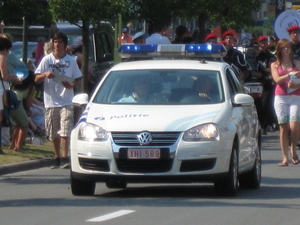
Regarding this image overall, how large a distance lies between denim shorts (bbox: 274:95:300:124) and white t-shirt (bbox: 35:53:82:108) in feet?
10.6

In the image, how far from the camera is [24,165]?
46.1 ft

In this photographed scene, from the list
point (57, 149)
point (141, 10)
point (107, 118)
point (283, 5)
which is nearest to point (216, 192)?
point (107, 118)

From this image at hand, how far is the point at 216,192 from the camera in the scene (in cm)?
1058

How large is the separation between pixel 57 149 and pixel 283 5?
41.6ft

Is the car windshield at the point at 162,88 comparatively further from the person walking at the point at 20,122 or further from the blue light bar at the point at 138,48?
the person walking at the point at 20,122

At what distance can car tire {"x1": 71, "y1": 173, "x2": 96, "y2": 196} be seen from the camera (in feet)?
34.7

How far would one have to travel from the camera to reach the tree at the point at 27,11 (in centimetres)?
1414

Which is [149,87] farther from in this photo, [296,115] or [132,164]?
[296,115]

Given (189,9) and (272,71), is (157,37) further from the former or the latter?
(189,9)

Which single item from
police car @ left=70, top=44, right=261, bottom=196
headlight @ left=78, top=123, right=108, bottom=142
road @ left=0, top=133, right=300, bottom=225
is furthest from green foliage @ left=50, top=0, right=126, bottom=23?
headlight @ left=78, top=123, right=108, bottom=142

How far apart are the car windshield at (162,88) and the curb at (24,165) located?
2.91 metres

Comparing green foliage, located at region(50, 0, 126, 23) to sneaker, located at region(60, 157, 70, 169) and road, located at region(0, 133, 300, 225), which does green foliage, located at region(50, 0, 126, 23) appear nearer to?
sneaker, located at region(60, 157, 70, 169)

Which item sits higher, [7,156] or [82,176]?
[82,176]
